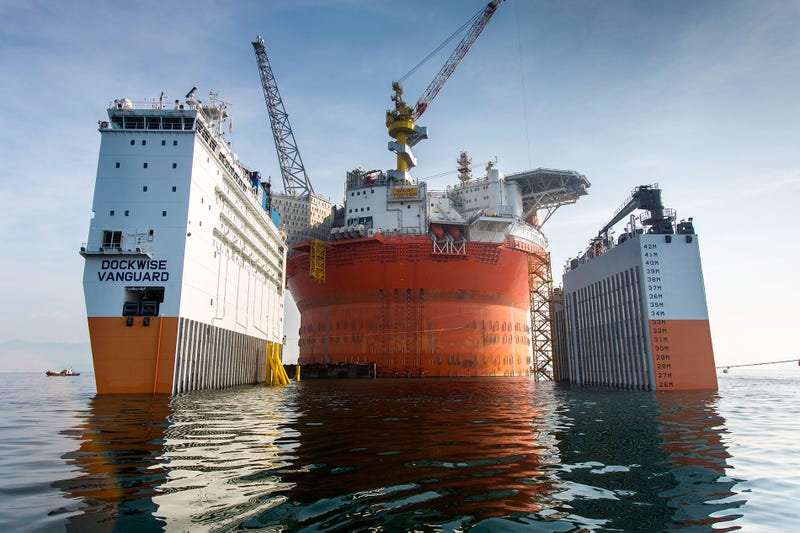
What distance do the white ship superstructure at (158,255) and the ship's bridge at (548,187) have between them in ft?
117

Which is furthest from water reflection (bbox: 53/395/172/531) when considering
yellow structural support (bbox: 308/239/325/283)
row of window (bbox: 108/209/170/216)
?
yellow structural support (bbox: 308/239/325/283)

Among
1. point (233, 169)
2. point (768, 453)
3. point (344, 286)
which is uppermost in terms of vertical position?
point (233, 169)

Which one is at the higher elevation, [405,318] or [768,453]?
[405,318]

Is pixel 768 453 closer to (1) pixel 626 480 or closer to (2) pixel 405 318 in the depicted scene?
(1) pixel 626 480

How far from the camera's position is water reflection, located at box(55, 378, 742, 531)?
496cm

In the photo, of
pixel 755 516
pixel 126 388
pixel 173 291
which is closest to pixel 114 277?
pixel 173 291

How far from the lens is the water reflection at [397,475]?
4961 mm

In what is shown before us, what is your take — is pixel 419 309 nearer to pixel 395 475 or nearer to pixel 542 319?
pixel 542 319

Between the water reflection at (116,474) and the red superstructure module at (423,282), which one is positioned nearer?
the water reflection at (116,474)

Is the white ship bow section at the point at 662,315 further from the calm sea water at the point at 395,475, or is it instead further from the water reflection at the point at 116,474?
the water reflection at the point at 116,474

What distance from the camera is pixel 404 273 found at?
49906 millimetres

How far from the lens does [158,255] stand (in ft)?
83.5

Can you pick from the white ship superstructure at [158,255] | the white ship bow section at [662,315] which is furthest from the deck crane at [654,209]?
the white ship superstructure at [158,255]

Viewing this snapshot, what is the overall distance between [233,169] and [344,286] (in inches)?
768
